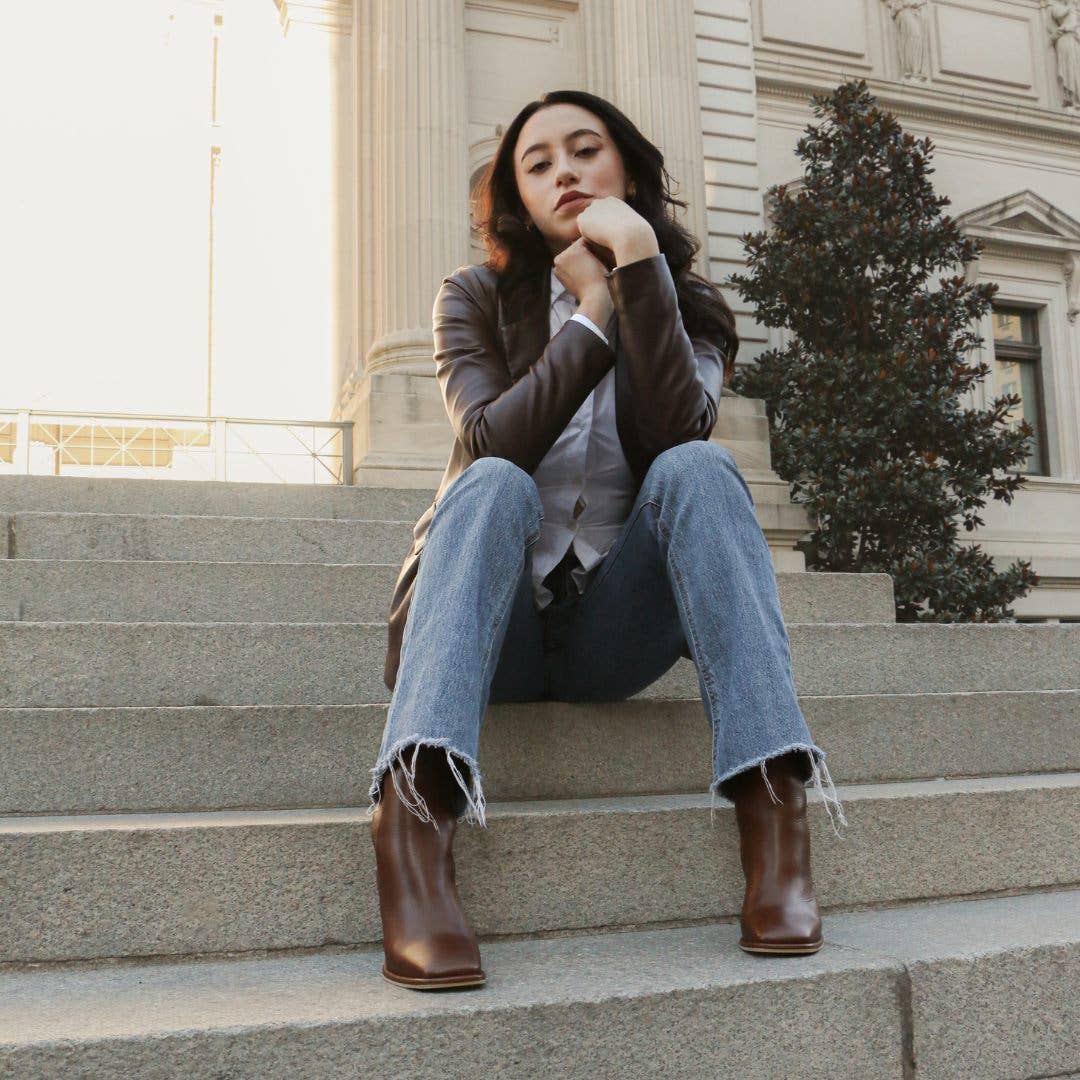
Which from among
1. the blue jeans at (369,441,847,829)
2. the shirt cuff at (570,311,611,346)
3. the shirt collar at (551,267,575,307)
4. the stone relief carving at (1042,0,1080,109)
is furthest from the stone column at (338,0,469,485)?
the stone relief carving at (1042,0,1080,109)

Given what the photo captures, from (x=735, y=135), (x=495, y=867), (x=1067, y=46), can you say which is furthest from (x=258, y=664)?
(x=1067, y=46)

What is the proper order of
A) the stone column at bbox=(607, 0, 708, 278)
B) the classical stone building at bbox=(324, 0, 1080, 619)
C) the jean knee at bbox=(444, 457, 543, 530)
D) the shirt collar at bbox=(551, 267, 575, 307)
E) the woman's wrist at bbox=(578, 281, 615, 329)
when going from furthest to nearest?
the stone column at bbox=(607, 0, 708, 278), the classical stone building at bbox=(324, 0, 1080, 619), the shirt collar at bbox=(551, 267, 575, 307), the woman's wrist at bbox=(578, 281, 615, 329), the jean knee at bbox=(444, 457, 543, 530)

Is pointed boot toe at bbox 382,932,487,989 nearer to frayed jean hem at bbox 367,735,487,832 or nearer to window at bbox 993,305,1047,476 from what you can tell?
frayed jean hem at bbox 367,735,487,832

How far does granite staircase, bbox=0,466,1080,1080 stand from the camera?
1301 mm

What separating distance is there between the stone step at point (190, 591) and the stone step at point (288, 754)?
2.88 ft

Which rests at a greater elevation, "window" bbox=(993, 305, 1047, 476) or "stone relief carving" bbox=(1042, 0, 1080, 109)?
"stone relief carving" bbox=(1042, 0, 1080, 109)

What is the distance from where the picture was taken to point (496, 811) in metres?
1.79

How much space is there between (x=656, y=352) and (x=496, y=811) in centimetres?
80

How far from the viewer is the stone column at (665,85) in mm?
7914

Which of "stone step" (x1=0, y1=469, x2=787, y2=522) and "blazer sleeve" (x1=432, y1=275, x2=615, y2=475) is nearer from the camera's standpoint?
"blazer sleeve" (x1=432, y1=275, x2=615, y2=475)

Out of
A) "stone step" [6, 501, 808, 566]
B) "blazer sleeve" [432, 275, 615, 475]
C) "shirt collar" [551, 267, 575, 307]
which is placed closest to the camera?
"blazer sleeve" [432, 275, 615, 475]

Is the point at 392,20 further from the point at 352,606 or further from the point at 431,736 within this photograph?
the point at 431,736

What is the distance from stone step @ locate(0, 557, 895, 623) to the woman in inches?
45.2

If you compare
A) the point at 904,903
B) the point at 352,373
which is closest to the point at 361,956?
the point at 904,903
